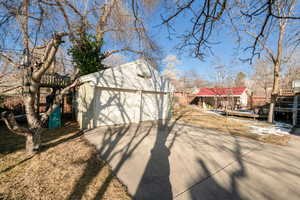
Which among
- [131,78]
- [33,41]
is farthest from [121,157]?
[131,78]

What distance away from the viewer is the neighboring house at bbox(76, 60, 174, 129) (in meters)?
5.96

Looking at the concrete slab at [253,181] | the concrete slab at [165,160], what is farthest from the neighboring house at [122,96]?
the concrete slab at [253,181]

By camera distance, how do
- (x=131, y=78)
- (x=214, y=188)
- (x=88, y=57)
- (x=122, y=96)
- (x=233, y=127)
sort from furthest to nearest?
(x=88, y=57) → (x=233, y=127) → (x=131, y=78) → (x=122, y=96) → (x=214, y=188)

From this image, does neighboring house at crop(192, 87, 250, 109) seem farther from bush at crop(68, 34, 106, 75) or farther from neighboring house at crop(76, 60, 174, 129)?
bush at crop(68, 34, 106, 75)

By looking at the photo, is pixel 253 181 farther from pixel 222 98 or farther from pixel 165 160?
pixel 222 98

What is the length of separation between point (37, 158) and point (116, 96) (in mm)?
4112

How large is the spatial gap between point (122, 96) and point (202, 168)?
5.21 meters

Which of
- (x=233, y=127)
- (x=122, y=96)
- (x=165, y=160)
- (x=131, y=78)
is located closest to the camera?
(x=165, y=160)

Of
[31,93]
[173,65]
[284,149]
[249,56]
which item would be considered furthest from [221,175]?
[173,65]

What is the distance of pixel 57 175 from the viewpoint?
257cm

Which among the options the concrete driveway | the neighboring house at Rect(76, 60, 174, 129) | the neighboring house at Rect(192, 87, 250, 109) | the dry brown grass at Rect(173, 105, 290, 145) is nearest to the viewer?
the concrete driveway

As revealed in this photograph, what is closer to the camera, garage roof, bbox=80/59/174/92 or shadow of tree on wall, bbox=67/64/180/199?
shadow of tree on wall, bbox=67/64/180/199

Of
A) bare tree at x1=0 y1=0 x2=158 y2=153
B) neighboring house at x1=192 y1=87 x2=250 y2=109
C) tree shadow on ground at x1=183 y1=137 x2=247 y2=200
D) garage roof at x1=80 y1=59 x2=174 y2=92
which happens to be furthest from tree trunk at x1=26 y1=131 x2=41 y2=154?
neighboring house at x1=192 y1=87 x2=250 y2=109

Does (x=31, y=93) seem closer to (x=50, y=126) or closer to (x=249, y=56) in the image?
(x=50, y=126)
